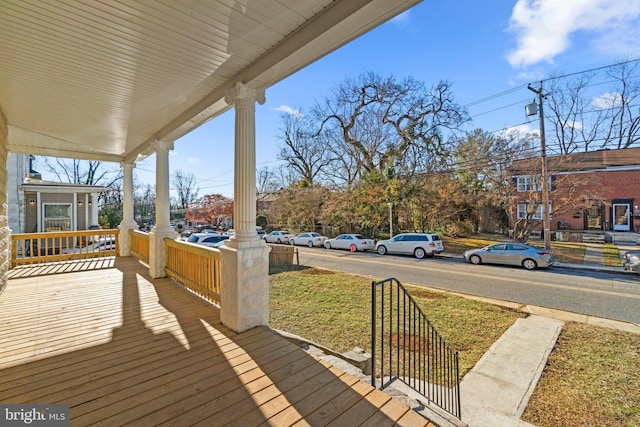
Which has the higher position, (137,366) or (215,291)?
(215,291)

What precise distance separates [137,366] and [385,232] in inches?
681

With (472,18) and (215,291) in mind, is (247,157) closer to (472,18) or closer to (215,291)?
(215,291)

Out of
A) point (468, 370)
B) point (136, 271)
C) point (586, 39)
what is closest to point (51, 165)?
point (136, 271)

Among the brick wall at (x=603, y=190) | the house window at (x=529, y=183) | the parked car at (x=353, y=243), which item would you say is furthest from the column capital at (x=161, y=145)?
the brick wall at (x=603, y=190)

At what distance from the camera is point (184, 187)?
128 ft

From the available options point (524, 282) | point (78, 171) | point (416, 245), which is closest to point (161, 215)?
point (524, 282)

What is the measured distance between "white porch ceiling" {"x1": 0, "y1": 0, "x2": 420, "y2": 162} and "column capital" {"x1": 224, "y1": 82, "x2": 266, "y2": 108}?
103 mm

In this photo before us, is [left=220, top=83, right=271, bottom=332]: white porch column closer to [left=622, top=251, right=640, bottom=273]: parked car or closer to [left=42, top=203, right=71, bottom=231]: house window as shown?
[left=622, top=251, right=640, bottom=273]: parked car

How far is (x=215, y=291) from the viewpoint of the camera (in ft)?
12.6

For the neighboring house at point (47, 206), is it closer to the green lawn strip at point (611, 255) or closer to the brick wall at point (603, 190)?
the green lawn strip at point (611, 255)

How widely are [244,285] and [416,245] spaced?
37.8 ft

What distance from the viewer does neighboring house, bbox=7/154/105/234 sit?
1094cm

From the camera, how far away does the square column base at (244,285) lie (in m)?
3.12

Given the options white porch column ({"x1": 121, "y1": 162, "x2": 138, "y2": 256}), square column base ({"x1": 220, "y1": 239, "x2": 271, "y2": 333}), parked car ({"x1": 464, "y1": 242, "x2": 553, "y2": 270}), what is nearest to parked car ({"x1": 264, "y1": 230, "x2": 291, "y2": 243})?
parked car ({"x1": 464, "y1": 242, "x2": 553, "y2": 270})
